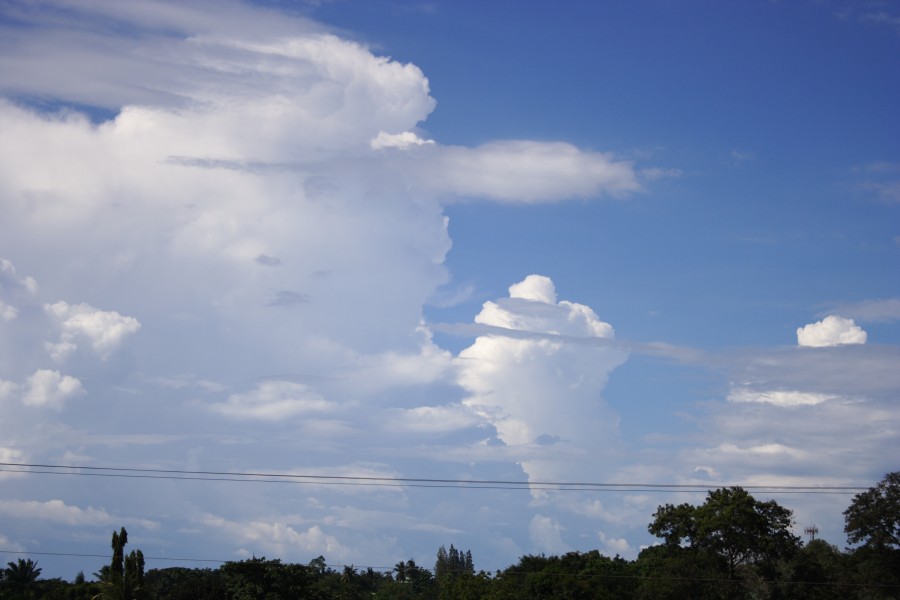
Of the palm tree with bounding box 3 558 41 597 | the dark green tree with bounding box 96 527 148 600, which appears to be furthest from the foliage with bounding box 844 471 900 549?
the palm tree with bounding box 3 558 41 597

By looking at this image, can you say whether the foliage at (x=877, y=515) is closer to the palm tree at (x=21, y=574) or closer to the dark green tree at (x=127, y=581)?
the dark green tree at (x=127, y=581)

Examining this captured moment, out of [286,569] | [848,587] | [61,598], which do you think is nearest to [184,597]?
[61,598]

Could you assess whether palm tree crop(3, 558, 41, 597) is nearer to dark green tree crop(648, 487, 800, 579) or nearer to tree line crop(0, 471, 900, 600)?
tree line crop(0, 471, 900, 600)

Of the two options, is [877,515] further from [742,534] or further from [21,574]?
[21,574]

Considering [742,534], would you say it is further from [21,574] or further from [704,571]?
[21,574]

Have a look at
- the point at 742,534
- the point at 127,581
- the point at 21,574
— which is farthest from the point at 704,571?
the point at 21,574

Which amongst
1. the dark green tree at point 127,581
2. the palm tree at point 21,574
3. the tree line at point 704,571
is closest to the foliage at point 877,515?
the tree line at point 704,571

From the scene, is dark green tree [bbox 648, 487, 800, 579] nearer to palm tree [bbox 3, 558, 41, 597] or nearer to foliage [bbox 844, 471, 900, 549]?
foliage [bbox 844, 471, 900, 549]

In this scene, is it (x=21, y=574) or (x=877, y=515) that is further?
(x=21, y=574)

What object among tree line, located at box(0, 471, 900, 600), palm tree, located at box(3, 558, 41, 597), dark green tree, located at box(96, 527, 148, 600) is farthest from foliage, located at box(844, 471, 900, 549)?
palm tree, located at box(3, 558, 41, 597)

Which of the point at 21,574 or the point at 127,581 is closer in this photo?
the point at 127,581

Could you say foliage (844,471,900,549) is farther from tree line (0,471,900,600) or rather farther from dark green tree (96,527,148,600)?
dark green tree (96,527,148,600)

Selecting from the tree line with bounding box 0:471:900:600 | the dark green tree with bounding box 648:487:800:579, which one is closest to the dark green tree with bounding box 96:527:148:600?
the tree line with bounding box 0:471:900:600

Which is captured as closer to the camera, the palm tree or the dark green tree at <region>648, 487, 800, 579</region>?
the dark green tree at <region>648, 487, 800, 579</region>
